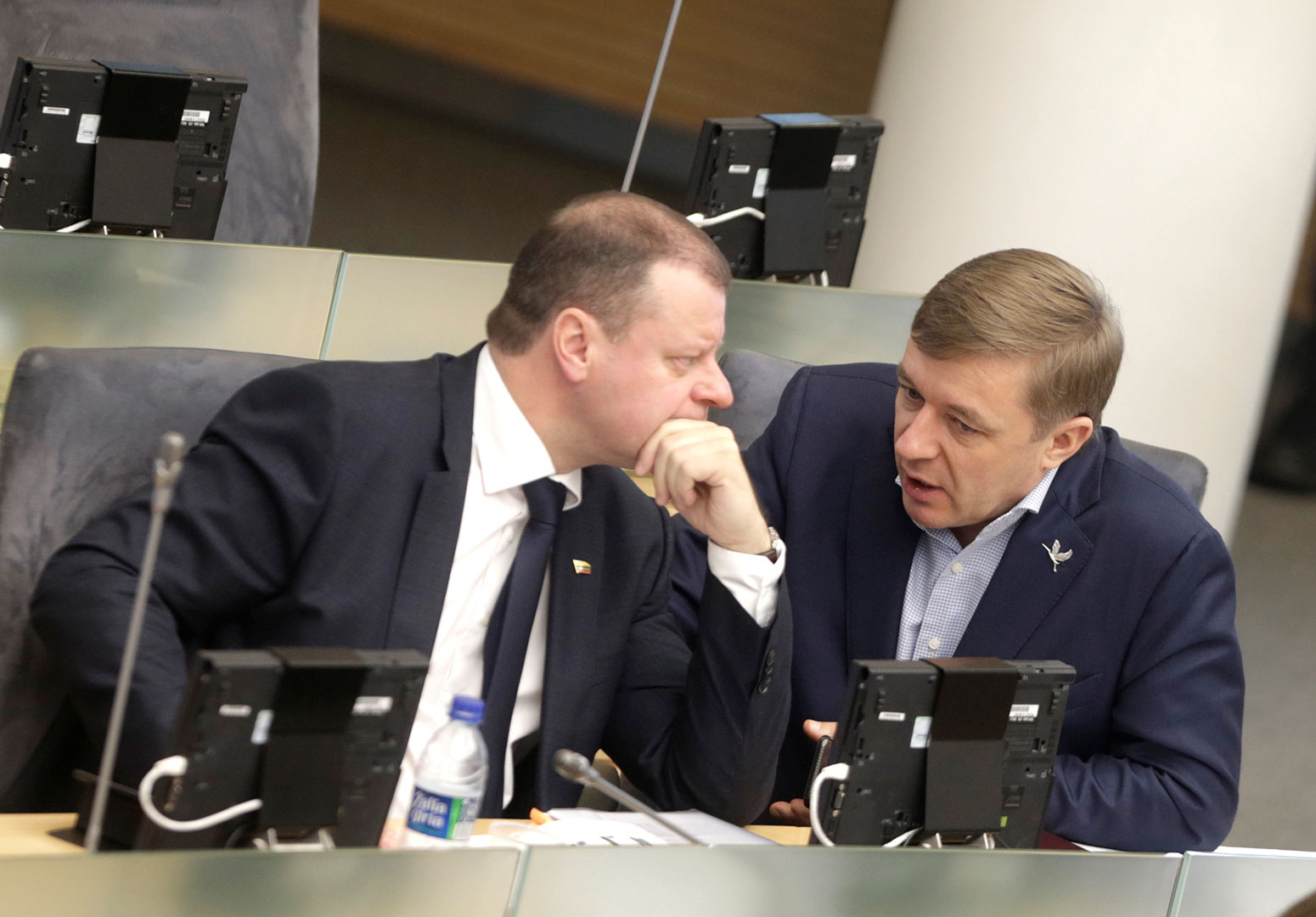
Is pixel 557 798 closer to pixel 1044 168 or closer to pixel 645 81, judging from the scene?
pixel 1044 168

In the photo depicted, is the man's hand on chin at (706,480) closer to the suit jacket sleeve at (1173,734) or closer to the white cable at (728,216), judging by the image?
the suit jacket sleeve at (1173,734)

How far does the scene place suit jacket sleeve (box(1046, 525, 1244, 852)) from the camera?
1.92 m

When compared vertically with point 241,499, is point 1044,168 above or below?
above

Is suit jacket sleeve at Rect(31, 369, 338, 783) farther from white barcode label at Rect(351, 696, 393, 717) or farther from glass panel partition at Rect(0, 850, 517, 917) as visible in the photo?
glass panel partition at Rect(0, 850, 517, 917)

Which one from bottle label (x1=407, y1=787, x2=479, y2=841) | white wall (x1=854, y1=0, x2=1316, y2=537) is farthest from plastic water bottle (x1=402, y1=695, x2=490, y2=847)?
white wall (x1=854, y1=0, x2=1316, y2=537)

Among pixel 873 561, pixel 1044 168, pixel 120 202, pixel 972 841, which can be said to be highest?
pixel 1044 168

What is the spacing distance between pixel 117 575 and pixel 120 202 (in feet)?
3.68

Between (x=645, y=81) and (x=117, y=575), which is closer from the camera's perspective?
(x=117, y=575)

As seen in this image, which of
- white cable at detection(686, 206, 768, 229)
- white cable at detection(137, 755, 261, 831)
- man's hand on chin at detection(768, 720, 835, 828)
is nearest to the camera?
white cable at detection(137, 755, 261, 831)

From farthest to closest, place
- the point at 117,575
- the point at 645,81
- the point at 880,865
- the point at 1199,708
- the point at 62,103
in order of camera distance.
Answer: the point at 645,81, the point at 62,103, the point at 1199,708, the point at 117,575, the point at 880,865

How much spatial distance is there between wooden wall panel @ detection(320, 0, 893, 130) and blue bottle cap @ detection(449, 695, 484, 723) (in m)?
5.90

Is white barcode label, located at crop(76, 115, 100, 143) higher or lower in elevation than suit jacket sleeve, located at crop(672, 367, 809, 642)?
higher

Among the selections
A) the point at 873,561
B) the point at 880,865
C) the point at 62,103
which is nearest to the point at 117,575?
the point at 880,865

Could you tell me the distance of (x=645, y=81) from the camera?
713 cm
